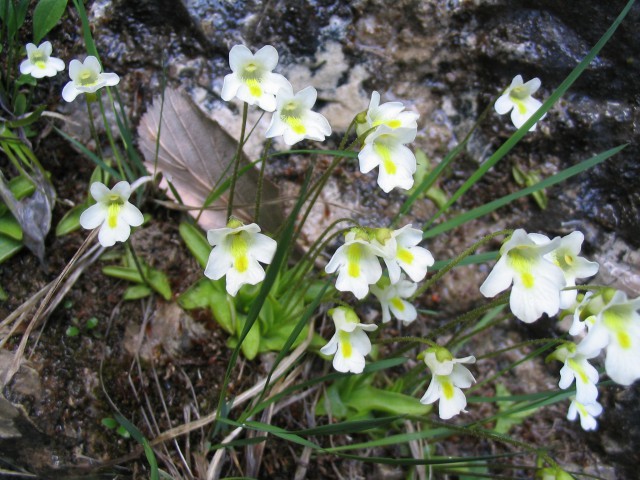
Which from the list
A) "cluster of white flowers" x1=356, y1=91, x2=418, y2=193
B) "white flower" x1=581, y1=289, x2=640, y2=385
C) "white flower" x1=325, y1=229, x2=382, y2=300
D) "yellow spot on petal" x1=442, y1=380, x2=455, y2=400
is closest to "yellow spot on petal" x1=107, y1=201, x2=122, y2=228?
"white flower" x1=325, y1=229, x2=382, y2=300

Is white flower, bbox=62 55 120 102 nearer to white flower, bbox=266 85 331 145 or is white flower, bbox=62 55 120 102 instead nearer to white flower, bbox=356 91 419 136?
white flower, bbox=266 85 331 145

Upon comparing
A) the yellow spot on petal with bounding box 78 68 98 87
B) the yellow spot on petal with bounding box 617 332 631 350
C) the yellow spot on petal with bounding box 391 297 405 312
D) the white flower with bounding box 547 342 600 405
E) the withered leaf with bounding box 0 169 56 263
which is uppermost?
the yellow spot on petal with bounding box 78 68 98 87

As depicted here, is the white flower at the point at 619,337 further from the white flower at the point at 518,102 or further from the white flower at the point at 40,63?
the white flower at the point at 40,63

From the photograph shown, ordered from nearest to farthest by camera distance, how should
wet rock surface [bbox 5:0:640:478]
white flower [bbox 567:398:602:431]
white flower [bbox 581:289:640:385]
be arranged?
white flower [bbox 581:289:640:385] < white flower [bbox 567:398:602:431] < wet rock surface [bbox 5:0:640:478]

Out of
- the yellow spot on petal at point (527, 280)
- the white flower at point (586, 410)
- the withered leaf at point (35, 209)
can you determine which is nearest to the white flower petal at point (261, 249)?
the yellow spot on petal at point (527, 280)

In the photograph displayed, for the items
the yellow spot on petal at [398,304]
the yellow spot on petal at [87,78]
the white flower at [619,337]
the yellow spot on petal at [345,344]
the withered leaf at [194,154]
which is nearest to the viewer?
the white flower at [619,337]

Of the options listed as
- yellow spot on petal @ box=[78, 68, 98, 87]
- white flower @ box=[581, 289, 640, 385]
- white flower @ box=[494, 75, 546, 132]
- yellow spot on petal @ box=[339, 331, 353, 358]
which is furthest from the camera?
white flower @ box=[494, 75, 546, 132]
